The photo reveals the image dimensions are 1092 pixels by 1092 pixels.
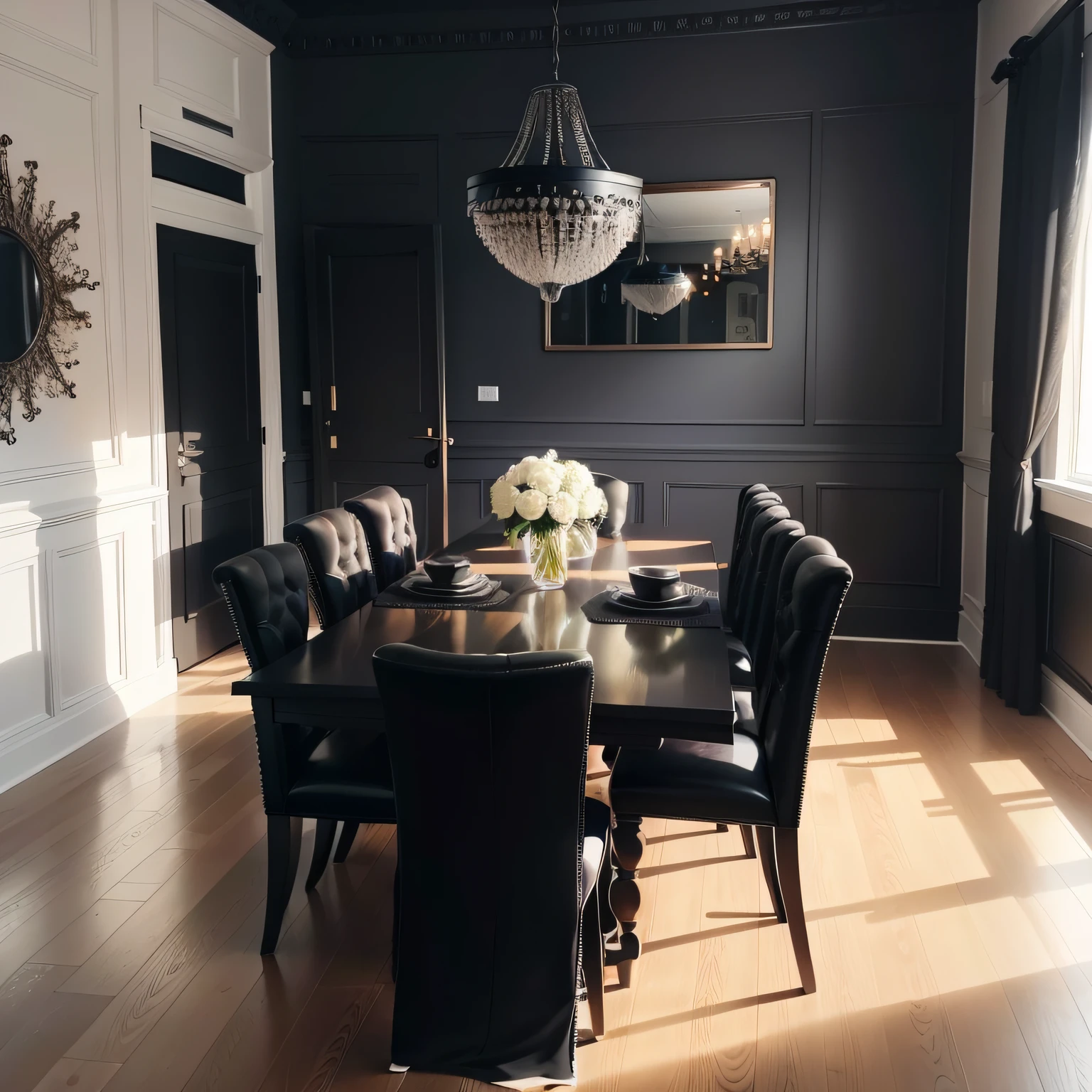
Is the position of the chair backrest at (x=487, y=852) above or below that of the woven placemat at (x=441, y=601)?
below

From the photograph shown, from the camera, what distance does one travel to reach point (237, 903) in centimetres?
271

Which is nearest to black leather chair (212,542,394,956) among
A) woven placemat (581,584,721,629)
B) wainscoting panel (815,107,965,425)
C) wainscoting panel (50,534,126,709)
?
woven placemat (581,584,721,629)

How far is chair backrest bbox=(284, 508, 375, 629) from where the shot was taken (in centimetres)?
302

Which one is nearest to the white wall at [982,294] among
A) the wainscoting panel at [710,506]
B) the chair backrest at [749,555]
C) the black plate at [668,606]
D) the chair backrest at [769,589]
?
the wainscoting panel at [710,506]

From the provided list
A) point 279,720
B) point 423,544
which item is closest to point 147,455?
point 423,544

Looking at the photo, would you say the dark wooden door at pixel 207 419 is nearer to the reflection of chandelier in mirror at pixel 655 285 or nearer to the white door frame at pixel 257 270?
the white door frame at pixel 257 270

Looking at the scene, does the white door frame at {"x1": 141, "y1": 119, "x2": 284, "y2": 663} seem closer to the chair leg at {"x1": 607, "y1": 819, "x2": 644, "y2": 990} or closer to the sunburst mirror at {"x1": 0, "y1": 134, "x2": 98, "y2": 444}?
the sunburst mirror at {"x1": 0, "y1": 134, "x2": 98, "y2": 444}

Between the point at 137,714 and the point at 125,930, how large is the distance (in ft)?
6.08

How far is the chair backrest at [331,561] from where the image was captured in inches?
119

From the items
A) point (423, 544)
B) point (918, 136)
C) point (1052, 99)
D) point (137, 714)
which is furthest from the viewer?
point (423, 544)

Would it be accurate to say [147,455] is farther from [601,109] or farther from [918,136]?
[918,136]

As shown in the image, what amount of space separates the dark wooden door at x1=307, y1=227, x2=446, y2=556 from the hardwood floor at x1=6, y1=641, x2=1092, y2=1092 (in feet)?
7.63

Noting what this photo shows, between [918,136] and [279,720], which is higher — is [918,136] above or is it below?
above

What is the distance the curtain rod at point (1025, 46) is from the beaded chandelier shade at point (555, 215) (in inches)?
77.0
